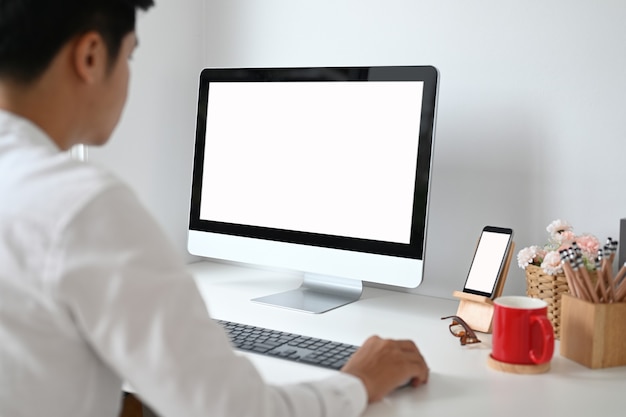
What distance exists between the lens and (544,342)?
3.84ft

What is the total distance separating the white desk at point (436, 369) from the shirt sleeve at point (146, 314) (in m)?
0.32

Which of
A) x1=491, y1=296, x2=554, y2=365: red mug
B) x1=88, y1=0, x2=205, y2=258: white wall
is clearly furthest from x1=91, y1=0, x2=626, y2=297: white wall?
x1=491, y1=296, x2=554, y2=365: red mug

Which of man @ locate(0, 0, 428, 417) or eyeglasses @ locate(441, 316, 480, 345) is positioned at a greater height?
man @ locate(0, 0, 428, 417)

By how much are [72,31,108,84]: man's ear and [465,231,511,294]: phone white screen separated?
2.82 ft

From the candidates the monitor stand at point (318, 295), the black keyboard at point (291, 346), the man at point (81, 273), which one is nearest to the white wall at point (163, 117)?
the monitor stand at point (318, 295)

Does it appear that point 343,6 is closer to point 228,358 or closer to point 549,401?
point 549,401

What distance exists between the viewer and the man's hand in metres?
1.02

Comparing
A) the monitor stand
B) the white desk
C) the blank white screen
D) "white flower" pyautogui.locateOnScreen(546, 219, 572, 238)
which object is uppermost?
the blank white screen

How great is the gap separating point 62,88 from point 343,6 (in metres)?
1.11

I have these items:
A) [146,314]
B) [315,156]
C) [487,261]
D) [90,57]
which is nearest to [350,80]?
[315,156]

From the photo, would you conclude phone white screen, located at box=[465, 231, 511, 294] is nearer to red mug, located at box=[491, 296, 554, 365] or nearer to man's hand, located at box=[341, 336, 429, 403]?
red mug, located at box=[491, 296, 554, 365]

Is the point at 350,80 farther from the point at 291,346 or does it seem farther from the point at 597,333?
the point at 597,333

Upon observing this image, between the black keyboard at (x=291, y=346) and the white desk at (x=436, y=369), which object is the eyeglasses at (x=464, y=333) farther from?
the black keyboard at (x=291, y=346)

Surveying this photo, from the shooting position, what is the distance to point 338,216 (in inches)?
60.9
